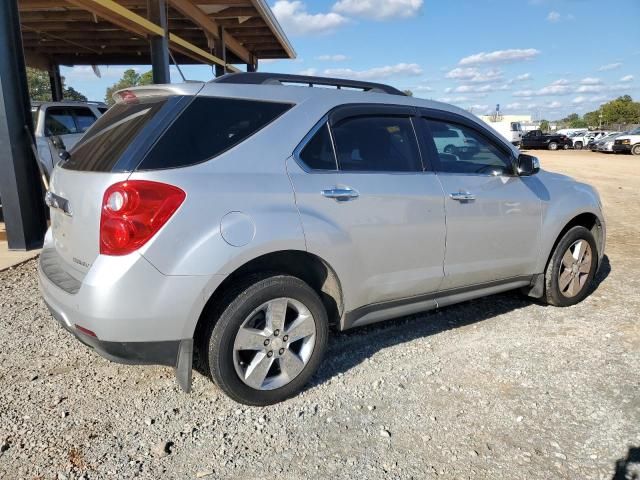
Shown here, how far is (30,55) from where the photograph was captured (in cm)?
1881

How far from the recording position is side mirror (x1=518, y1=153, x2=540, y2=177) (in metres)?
4.04

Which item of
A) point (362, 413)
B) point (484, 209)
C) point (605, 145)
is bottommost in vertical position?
point (605, 145)

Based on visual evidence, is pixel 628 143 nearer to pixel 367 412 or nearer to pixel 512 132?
pixel 512 132

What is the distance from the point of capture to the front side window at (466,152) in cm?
374

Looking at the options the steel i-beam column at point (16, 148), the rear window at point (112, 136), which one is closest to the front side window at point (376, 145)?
the rear window at point (112, 136)

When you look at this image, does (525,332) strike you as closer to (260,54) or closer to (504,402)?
(504,402)

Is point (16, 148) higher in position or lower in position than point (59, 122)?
lower

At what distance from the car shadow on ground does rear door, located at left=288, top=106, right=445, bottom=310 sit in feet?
1.72

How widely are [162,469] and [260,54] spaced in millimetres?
20235

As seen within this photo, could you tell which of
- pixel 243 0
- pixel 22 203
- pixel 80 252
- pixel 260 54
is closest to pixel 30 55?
pixel 260 54

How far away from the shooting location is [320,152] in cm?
310

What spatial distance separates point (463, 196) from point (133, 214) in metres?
2.24

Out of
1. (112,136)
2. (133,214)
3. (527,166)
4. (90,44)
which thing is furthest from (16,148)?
(90,44)

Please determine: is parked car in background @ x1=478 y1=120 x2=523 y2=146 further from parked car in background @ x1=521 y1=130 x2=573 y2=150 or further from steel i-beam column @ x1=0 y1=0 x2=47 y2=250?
steel i-beam column @ x1=0 y1=0 x2=47 y2=250
